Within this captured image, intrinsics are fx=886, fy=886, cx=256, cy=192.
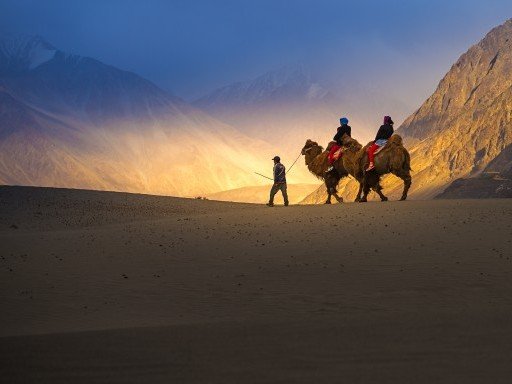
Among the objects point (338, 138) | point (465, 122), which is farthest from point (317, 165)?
point (465, 122)

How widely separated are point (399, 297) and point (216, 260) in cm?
461

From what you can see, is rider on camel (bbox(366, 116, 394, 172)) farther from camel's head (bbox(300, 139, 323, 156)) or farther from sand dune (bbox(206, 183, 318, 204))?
sand dune (bbox(206, 183, 318, 204))

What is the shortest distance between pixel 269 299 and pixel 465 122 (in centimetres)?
7047

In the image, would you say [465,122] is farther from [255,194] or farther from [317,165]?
[317,165]

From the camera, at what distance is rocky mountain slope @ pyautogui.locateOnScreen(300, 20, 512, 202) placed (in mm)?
71125

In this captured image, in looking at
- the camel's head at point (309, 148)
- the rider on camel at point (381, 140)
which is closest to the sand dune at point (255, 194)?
the camel's head at point (309, 148)

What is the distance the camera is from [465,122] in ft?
257

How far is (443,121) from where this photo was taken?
305 ft

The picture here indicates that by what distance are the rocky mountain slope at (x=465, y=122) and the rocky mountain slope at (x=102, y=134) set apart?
47.4 m

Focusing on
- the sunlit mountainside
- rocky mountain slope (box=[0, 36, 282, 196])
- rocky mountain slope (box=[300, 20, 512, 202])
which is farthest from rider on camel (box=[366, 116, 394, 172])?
the sunlit mountainside

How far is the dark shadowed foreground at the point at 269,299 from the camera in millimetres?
6949

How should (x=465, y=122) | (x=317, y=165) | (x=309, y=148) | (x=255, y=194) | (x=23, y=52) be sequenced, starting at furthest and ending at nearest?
(x=23, y=52) → (x=255, y=194) → (x=465, y=122) → (x=309, y=148) → (x=317, y=165)

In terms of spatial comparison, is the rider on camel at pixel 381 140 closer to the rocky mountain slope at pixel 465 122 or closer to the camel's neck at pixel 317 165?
the camel's neck at pixel 317 165

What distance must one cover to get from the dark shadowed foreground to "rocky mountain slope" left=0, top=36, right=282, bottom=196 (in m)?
105
